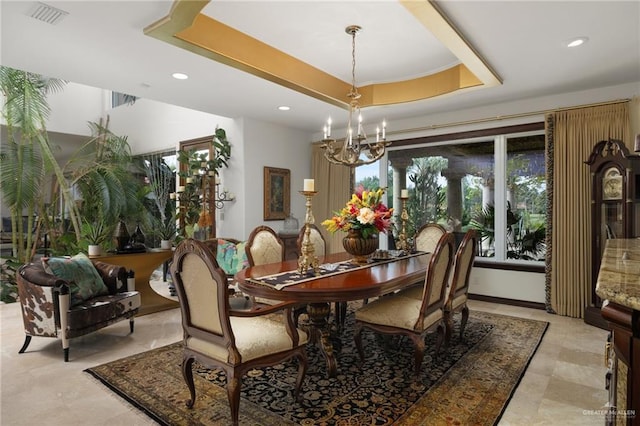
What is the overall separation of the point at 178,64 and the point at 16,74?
2907 millimetres

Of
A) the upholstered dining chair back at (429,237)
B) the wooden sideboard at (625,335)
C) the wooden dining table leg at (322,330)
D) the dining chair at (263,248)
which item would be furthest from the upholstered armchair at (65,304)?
the wooden sideboard at (625,335)

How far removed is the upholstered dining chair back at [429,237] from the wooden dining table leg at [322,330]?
6.46 feet

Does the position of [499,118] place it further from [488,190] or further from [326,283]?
[326,283]

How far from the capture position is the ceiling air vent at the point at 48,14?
2.32 meters

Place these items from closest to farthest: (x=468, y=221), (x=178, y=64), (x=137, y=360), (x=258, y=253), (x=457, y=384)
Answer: (x=457, y=384)
(x=137, y=360)
(x=178, y=64)
(x=258, y=253)
(x=468, y=221)

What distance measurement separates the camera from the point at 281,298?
88.7 inches

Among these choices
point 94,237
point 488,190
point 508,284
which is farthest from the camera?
point 488,190

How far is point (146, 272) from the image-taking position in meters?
4.39

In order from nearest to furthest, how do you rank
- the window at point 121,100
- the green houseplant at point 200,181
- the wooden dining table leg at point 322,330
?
the wooden dining table leg at point 322,330 → the green houseplant at point 200,181 → the window at point 121,100

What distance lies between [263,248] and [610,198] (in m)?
3.52

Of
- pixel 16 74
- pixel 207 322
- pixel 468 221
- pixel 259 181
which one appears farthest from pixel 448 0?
pixel 16 74

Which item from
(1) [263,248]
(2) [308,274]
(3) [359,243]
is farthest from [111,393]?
(3) [359,243]

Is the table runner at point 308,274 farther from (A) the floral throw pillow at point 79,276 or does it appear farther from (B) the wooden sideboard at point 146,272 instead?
(B) the wooden sideboard at point 146,272

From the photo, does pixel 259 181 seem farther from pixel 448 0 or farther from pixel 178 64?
pixel 448 0
